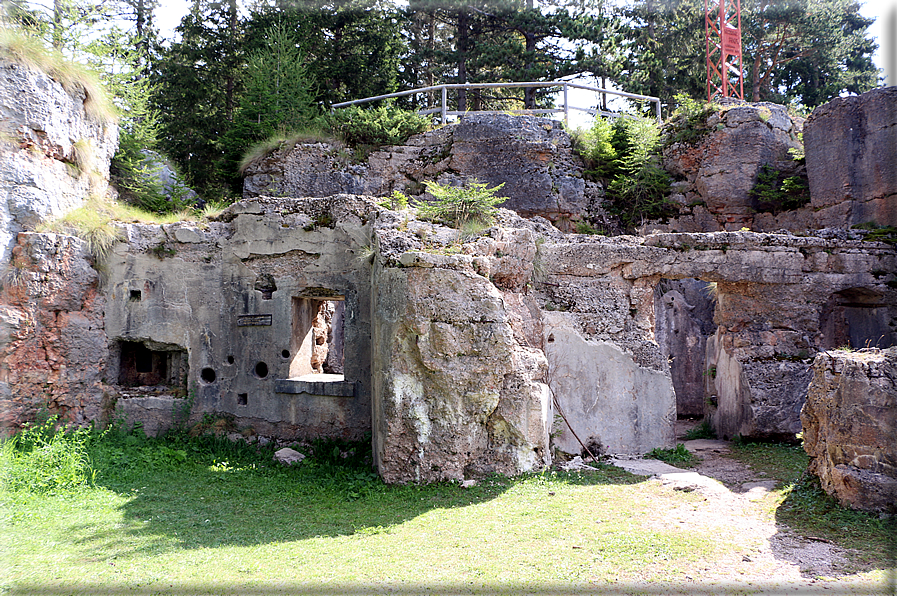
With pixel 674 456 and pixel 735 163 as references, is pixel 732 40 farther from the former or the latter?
pixel 674 456

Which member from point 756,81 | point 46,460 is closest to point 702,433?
point 46,460

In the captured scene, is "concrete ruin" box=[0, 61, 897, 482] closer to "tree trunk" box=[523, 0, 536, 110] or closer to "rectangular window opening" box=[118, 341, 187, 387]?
"rectangular window opening" box=[118, 341, 187, 387]

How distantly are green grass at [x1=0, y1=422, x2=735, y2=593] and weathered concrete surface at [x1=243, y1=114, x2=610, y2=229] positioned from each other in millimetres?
7416

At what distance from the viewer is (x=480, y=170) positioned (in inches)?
555

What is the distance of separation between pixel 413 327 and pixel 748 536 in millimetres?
3942

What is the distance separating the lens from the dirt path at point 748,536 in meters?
4.63

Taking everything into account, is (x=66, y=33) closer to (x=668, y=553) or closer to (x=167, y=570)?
(x=167, y=570)

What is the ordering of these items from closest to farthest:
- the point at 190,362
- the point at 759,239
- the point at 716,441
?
the point at 190,362
the point at 759,239
the point at 716,441

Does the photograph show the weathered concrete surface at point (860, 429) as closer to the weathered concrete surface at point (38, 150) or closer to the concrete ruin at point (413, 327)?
the concrete ruin at point (413, 327)

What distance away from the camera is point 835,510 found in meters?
5.93

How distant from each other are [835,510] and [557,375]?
3556 millimetres

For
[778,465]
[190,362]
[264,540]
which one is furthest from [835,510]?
[190,362]

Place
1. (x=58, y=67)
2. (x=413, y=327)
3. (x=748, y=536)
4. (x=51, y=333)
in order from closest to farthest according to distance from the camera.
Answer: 1. (x=748, y=536)
2. (x=413, y=327)
3. (x=51, y=333)
4. (x=58, y=67)

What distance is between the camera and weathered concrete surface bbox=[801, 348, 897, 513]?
568 cm
